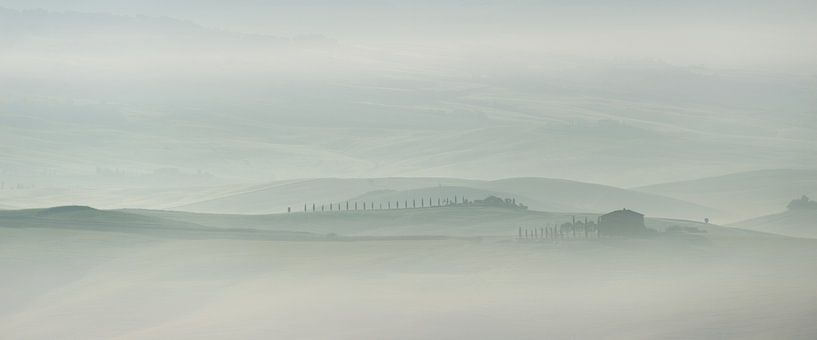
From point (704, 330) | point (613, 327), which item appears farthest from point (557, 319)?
point (704, 330)

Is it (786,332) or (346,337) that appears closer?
(786,332)

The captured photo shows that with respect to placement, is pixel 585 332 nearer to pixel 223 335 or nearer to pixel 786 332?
pixel 786 332

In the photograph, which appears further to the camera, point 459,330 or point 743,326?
point 459,330

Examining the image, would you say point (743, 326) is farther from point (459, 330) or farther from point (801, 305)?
point (459, 330)

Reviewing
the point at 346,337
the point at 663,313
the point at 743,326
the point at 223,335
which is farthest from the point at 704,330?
the point at 223,335

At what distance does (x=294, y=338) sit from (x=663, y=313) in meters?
50.3

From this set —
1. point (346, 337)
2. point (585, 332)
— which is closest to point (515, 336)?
point (585, 332)

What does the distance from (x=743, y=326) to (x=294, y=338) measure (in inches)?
2333

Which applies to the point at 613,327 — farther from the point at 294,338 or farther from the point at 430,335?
the point at 294,338

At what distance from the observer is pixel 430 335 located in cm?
19412

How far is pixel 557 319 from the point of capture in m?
200

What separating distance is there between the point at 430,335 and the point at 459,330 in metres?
5.39

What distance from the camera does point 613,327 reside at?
191 meters

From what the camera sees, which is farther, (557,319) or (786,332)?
(557,319)
